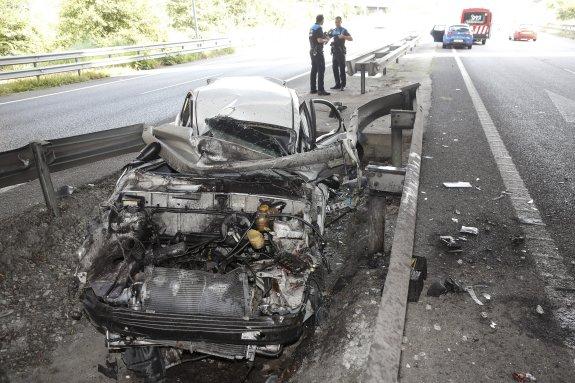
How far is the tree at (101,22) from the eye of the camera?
78.2 feet

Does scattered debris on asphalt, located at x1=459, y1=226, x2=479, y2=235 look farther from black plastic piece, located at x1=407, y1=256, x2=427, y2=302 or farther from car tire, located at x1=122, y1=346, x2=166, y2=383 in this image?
car tire, located at x1=122, y1=346, x2=166, y2=383

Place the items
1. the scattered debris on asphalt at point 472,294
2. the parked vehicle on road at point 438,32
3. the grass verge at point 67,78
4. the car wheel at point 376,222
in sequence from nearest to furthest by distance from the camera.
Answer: the scattered debris on asphalt at point 472,294, the car wheel at point 376,222, the grass verge at point 67,78, the parked vehicle on road at point 438,32

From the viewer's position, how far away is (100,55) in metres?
18.5

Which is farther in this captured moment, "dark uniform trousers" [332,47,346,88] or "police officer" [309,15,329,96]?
"dark uniform trousers" [332,47,346,88]

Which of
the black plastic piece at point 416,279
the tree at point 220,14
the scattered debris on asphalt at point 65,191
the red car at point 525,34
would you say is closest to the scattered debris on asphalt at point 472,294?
the black plastic piece at point 416,279

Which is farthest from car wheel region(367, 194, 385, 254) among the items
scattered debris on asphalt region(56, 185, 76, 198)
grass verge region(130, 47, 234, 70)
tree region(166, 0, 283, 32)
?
tree region(166, 0, 283, 32)

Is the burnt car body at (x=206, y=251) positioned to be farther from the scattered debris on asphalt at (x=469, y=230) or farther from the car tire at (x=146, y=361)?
the scattered debris on asphalt at (x=469, y=230)

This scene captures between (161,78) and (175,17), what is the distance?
1076 inches

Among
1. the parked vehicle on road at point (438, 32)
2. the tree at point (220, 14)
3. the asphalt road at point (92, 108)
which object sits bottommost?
the asphalt road at point (92, 108)

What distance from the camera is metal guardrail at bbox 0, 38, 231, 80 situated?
Answer: 14.0 meters

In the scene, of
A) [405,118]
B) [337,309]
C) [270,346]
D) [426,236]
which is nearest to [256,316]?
[270,346]

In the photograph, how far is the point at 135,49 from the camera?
19.3 meters

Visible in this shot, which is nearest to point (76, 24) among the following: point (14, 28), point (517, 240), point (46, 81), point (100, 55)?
point (14, 28)

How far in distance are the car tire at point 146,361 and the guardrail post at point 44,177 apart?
2.13 meters
